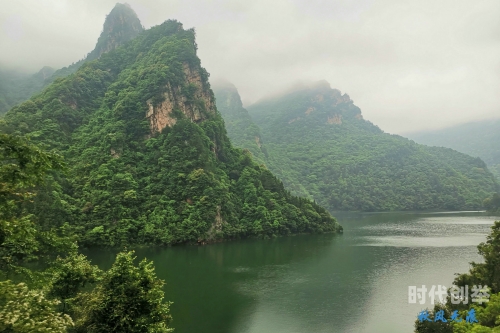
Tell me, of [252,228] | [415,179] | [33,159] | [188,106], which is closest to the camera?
[33,159]

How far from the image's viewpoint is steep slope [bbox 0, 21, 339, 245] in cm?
5028

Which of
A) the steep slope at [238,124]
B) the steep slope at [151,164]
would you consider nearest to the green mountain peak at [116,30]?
the steep slope at [151,164]

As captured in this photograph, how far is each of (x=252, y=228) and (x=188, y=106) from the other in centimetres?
3492

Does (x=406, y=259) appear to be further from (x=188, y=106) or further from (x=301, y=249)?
(x=188, y=106)

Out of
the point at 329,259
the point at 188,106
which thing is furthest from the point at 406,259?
the point at 188,106

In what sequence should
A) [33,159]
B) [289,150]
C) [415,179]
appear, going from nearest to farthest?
[33,159] → [415,179] → [289,150]

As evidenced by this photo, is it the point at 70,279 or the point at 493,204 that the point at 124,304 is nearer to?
the point at 70,279

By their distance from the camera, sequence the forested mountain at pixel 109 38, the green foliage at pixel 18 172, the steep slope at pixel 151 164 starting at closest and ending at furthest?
the green foliage at pixel 18 172
the steep slope at pixel 151 164
the forested mountain at pixel 109 38

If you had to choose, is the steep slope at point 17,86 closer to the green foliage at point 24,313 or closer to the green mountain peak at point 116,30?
the green mountain peak at point 116,30

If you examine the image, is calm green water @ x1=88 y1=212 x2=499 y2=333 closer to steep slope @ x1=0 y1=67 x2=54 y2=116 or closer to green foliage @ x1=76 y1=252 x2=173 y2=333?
green foliage @ x1=76 y1=252 x2=173 y2=333

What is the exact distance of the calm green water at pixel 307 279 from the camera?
912 inches

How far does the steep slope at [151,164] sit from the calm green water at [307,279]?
600 centimetres

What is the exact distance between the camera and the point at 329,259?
142 feet

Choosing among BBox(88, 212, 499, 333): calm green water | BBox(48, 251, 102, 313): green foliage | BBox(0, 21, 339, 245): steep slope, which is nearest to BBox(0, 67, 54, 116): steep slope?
BBox(0, 21, 339, 245): steep slope
